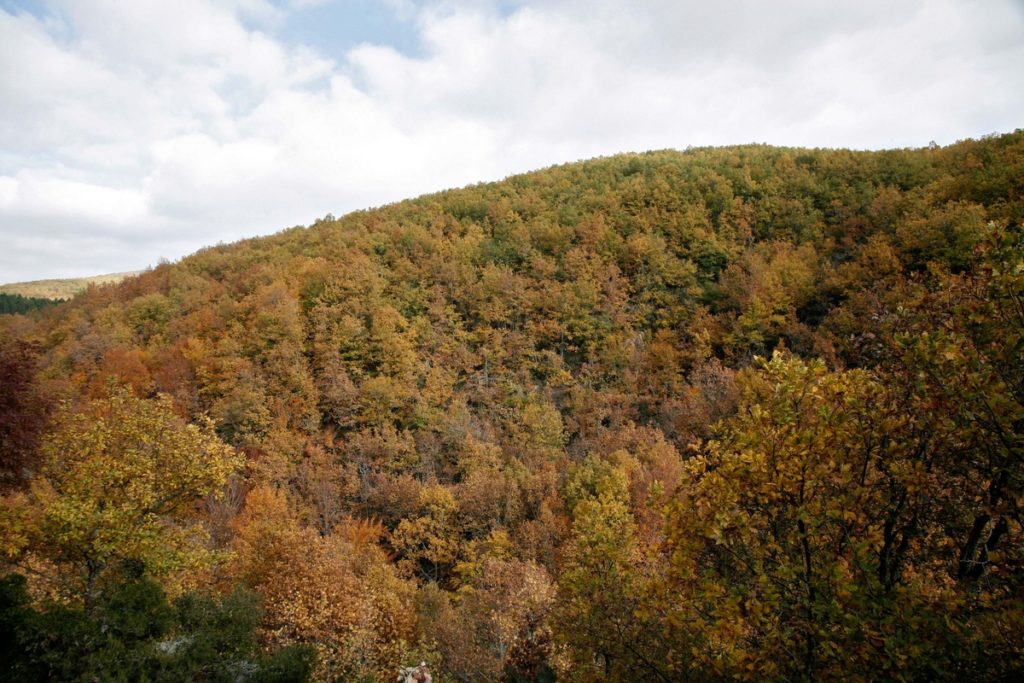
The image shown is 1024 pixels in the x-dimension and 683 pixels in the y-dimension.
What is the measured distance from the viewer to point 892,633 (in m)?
5.43

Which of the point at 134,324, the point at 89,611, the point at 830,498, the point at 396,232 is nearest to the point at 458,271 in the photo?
the point at 396,232

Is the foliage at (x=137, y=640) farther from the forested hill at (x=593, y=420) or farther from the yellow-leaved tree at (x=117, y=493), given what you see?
the yellow-leaved tree at (x=117, y=493)

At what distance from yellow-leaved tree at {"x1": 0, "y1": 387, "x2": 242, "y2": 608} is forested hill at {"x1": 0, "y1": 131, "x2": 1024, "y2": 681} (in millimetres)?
150

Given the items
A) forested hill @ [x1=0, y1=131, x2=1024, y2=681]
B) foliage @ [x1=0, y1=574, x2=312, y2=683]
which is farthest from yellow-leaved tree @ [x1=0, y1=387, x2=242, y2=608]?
foliage @ [x1=0, y1=574, x2=312, y2=683]

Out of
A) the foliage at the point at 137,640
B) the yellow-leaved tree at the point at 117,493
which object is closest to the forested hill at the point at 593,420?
the yellow-leaved tree at the point at 117,493

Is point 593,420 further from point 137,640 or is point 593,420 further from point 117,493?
point 137,640

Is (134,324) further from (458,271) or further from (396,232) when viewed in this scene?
(458,271)

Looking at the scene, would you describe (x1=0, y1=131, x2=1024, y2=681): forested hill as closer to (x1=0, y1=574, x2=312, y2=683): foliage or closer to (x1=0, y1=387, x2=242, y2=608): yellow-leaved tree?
(x1=0, y1=387, x2=242, y2=608): yellow-leaved tree

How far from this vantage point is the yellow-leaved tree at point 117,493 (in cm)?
1401

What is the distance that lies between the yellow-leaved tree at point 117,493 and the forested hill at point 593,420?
0.49ft

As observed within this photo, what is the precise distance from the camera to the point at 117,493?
15.0 meters

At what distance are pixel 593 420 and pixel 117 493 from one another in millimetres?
47393

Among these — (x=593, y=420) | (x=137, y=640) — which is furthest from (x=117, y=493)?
(x=593, y=420)

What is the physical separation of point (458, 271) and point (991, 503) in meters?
72.8
